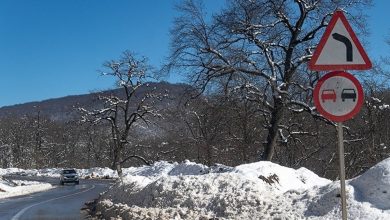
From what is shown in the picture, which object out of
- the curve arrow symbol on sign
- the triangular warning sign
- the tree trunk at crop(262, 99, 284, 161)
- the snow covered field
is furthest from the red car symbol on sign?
the tree trunk at crop(262, 99, 284, 161)

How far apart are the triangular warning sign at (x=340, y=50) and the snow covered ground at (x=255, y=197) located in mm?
4743

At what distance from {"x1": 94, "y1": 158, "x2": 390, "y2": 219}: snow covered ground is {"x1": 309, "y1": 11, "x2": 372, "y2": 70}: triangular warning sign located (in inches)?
187

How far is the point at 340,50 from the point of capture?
6.05 metres

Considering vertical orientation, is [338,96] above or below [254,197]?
above

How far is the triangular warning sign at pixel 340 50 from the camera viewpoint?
236 inches

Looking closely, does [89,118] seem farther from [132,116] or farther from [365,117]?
[365,117]

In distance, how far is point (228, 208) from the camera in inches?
490

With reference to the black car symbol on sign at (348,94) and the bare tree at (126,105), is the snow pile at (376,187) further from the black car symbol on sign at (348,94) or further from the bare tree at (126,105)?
A: the bare tree at (126,105)

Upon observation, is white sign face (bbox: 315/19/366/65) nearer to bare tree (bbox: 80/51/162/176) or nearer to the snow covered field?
the snow covered field

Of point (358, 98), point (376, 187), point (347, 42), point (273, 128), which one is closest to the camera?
point (358, 98)

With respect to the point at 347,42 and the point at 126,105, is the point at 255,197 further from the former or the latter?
the point at 126,105

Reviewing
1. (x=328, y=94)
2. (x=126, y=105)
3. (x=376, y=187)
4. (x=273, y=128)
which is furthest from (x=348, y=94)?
(x=126, y=105)

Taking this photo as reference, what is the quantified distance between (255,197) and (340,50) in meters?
6.88

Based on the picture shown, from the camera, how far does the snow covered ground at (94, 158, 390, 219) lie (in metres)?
10.6
